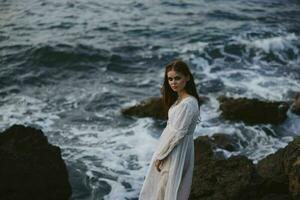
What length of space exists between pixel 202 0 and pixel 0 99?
12.5m

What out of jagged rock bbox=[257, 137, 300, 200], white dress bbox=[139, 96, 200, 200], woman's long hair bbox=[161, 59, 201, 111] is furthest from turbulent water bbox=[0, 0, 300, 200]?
woman's long hair bbox=[161, 59, 201, 111]

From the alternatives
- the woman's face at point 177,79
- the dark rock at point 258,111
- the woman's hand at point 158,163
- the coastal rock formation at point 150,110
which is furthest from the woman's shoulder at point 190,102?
the coastal rock formation at point 150,110

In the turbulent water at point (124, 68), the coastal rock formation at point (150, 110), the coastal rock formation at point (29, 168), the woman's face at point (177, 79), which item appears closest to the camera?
the woman's face at point (177, 79)

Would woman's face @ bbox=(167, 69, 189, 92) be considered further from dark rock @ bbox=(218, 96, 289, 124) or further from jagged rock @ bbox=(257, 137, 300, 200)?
dark rock @ bbox=(218, 96, 289, 124)

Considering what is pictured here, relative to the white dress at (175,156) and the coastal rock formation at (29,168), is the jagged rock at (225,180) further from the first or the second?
the coastal rock formation at (29,168)

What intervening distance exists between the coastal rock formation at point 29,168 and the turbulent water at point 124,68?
3.47ft

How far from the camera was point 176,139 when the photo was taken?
14.7 feet

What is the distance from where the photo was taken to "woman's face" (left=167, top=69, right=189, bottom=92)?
4566mm

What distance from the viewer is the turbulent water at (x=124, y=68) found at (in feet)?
32.5

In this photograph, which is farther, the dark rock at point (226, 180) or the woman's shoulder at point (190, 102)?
the dark rock at point (226, 180)

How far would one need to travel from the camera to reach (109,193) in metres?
8.27

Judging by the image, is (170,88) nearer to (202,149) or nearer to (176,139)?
(176,139)

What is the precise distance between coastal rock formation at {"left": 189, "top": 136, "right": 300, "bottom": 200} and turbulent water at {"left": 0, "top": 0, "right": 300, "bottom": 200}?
1.77m

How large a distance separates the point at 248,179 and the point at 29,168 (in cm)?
292
